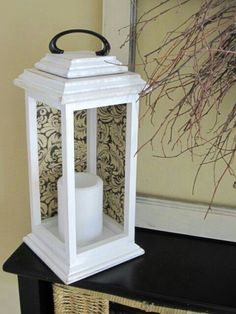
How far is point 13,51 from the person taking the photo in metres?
1.11

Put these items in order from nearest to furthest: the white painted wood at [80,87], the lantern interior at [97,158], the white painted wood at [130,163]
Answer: the white painted wood at [80,87] < the white painted wood at [130,163] < the lantern interior at [97,158]

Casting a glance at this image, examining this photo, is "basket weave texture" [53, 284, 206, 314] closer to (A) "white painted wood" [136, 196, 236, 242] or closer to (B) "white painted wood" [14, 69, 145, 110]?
(A) "white painted wood" [136, 196, 236, 242]

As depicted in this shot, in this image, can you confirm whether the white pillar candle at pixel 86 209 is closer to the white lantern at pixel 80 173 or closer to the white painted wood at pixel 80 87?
the white lantern at pixel 80 173

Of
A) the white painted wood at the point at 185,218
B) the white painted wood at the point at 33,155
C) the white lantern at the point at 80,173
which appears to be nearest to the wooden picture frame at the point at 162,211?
the white painted wood at the point at 185,218

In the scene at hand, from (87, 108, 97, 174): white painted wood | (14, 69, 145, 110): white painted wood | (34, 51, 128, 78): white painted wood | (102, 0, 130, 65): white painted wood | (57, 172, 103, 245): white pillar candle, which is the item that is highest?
(102, 0, 130, 65): white painted wood

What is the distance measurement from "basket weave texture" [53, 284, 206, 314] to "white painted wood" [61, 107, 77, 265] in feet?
0.29

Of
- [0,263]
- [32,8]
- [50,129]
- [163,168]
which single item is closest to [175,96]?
[163,168]

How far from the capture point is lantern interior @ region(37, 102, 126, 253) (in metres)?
0.99

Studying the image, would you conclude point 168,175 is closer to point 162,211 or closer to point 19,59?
point 162,211

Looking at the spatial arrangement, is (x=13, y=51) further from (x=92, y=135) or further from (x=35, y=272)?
(x=35, y=272)

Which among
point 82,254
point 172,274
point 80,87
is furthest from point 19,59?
point 172,274

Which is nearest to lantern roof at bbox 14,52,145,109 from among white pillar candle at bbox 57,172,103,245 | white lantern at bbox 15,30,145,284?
white lantern at bbox 15,30,145,284

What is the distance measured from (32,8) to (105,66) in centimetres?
34

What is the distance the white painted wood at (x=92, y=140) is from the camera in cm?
103
